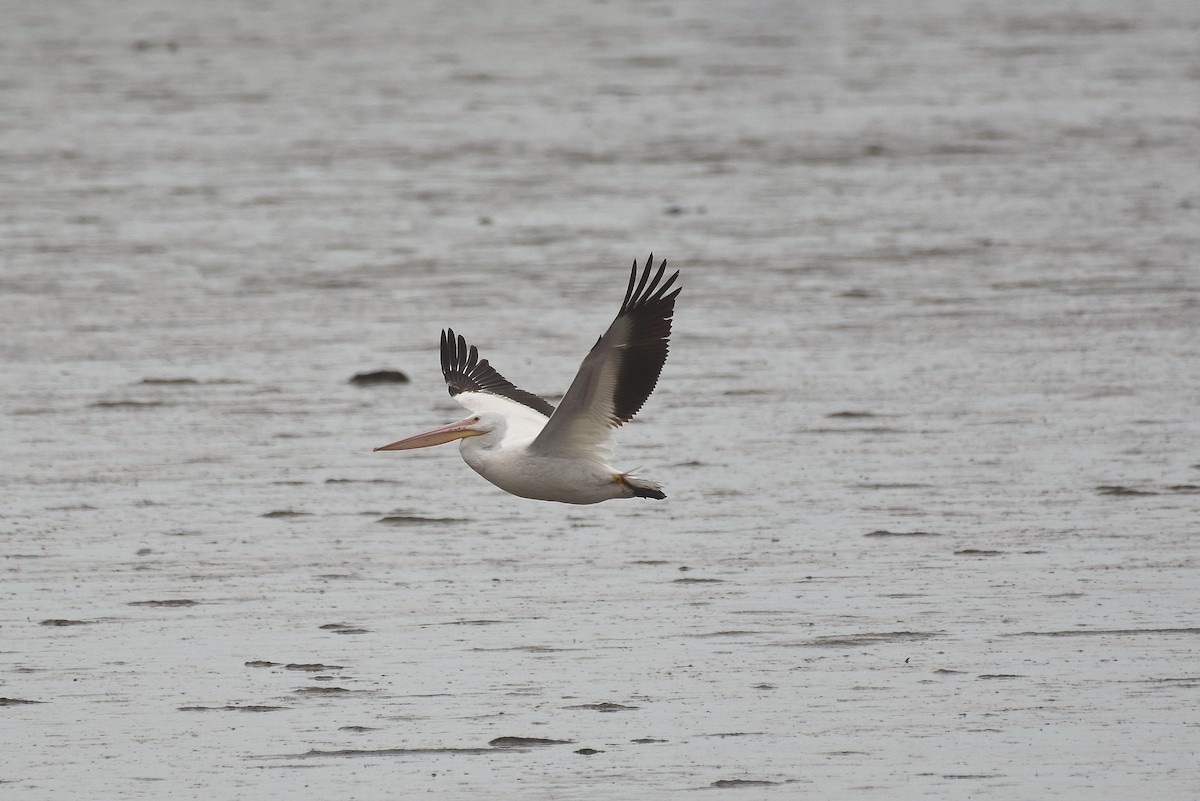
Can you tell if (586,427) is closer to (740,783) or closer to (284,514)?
(284,514)

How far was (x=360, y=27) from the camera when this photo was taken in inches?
1312

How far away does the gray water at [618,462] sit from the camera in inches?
296

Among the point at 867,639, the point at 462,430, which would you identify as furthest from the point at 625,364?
the point at 867,639

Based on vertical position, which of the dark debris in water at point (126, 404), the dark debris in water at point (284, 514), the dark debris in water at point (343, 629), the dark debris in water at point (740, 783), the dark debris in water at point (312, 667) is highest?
the dark debris in water at point (126, 404)

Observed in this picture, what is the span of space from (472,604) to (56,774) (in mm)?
2198

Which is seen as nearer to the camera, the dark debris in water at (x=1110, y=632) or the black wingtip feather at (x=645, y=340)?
the dark debris in water at (x=1110, y=632)

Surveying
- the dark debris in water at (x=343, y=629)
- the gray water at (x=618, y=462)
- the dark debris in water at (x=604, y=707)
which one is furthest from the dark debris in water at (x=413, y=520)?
the dark debris in water at (x=604, y=707)

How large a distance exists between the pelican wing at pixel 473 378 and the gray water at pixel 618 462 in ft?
1.78

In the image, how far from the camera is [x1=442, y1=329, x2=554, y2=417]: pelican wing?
10.4 m

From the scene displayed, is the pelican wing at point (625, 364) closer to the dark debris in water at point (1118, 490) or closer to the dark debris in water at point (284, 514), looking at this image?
the dark debris in water at point (284, 514)

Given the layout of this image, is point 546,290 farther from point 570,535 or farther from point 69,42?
point 69,42

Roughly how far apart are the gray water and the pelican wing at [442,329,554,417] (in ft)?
1.78

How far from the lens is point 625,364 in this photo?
8570mm

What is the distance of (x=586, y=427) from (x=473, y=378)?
181cm
